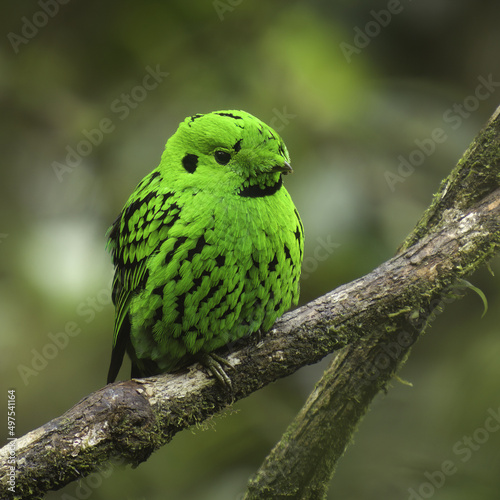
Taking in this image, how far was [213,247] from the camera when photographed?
5.85 feet

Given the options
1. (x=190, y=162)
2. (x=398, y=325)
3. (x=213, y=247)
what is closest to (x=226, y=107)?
(x=190, y=162)

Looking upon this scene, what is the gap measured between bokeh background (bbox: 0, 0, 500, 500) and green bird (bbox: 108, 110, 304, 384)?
35.8 inches

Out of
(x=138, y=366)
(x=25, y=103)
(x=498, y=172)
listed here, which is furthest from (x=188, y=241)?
(x=25, y=103)

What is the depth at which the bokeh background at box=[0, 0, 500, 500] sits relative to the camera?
2.66m

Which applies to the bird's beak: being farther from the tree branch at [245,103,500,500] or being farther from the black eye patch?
the tree branch at [245,103,500,500]

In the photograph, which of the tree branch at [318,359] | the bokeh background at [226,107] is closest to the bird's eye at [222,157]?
the tree branch at [318,359]

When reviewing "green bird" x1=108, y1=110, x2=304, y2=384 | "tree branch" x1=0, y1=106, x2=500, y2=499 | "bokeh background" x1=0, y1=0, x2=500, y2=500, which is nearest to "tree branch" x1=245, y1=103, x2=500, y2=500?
"tree branch" x1=0, y1=106, x2=500, y2=499

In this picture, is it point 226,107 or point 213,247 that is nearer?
point 213,247

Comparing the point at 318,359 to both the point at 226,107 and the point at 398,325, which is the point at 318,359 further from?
the point at 226,107

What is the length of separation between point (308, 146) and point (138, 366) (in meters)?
1.41

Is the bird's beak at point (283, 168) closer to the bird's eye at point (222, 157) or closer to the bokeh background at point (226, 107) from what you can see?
the bird's eye at point (222, 157)

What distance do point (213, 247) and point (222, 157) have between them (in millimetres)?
295

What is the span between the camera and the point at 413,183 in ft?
9.62

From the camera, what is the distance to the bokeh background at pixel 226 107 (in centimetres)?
266
